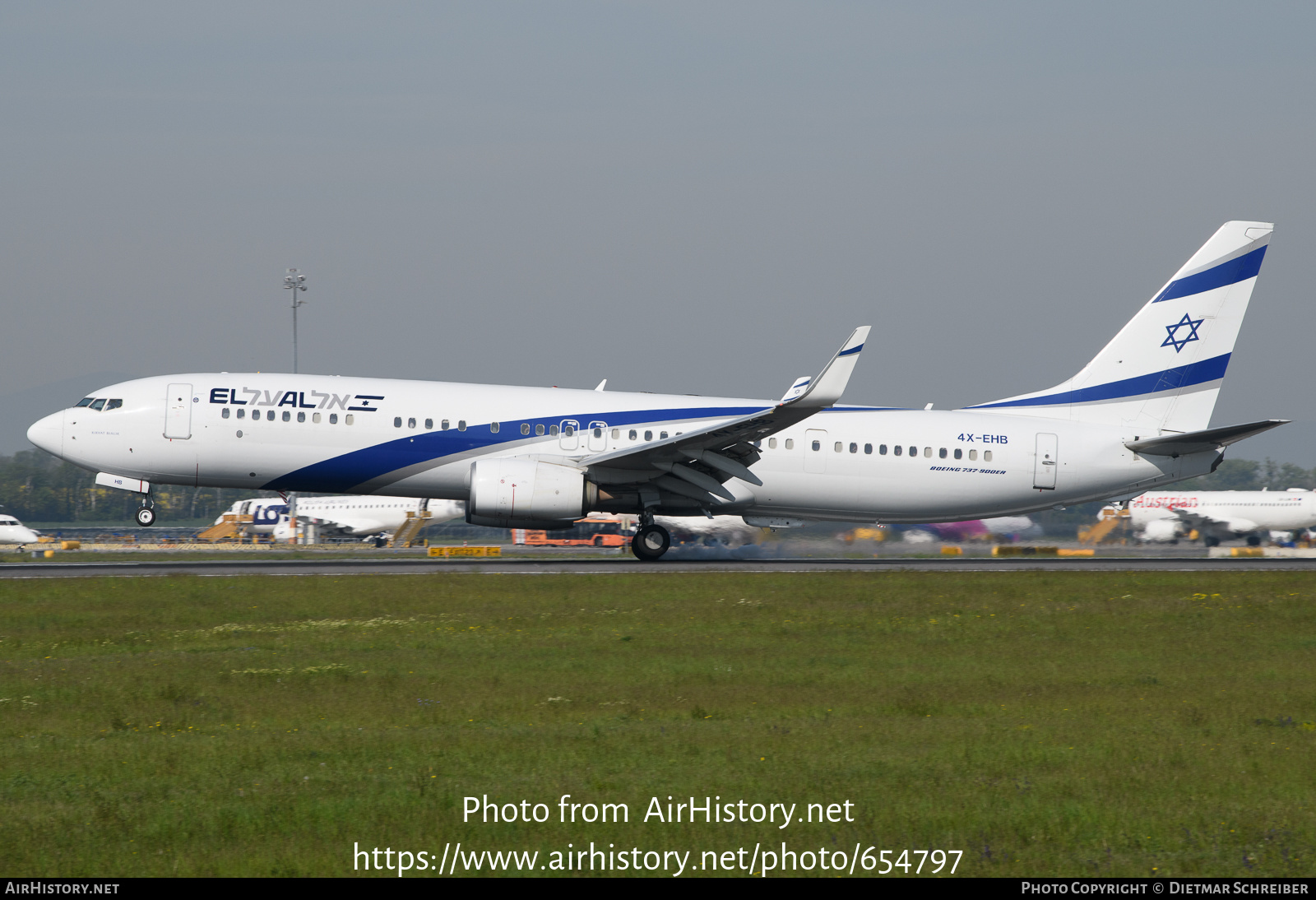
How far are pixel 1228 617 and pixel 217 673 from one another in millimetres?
14285

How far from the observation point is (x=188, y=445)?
26.1 meters

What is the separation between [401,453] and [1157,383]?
18478 millimetres

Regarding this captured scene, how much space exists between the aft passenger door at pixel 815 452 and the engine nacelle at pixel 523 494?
5.50m

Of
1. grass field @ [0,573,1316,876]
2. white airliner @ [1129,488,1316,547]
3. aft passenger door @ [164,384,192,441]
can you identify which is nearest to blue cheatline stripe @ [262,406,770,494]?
aft passenger door @ [164,384,192,441]

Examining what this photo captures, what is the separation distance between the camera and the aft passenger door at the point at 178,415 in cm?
2612

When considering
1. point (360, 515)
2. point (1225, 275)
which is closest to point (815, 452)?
point (1225, 275)

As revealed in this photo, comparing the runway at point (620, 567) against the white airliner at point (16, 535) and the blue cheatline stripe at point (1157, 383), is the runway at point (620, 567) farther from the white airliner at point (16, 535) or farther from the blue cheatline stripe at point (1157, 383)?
the white airliner at point (16, 535)

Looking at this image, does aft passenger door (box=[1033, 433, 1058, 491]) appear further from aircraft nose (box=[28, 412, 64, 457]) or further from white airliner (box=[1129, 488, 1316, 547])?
white airliner (box=[1129, 488, 1316, 547])

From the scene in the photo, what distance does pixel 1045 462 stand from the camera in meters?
29.1

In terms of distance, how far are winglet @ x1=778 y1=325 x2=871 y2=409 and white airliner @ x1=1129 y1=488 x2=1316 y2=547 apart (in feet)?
136

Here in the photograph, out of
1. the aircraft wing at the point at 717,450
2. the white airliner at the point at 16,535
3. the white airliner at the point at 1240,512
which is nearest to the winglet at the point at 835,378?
the aircraft wing at the point at 717,450

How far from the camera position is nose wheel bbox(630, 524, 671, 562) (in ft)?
92.1

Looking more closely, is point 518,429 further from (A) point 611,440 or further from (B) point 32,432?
(B) point 32,432

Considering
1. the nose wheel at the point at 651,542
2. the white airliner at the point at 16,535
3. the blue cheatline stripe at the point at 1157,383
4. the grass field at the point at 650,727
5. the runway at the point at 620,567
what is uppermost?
the blue cheatline stripe at the point at 1157,383
